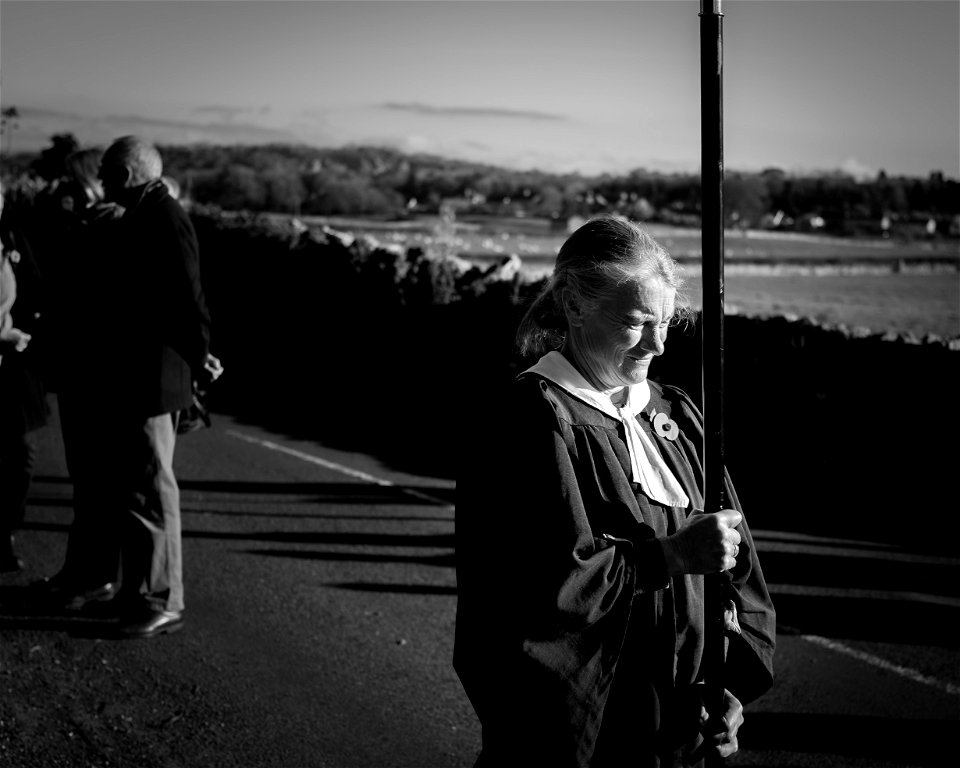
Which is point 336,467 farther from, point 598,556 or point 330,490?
point 598,556

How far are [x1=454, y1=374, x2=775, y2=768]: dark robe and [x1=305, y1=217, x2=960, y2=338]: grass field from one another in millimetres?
16758

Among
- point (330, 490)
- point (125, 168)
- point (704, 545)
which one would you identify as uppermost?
point (125, 168)

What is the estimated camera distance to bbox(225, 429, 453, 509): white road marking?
7.75 metres

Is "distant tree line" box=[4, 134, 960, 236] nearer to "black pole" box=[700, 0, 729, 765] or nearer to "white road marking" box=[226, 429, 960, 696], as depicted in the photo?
"white road marking" box=[226, 429, 960, 696]

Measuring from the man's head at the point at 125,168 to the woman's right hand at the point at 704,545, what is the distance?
3.55 meters

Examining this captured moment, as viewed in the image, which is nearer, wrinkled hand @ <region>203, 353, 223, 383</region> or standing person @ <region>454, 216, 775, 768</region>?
standing person @ <region>454, 216, 775, 768</region>

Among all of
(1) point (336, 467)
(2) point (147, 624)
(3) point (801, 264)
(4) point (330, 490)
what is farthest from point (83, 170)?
(3) point (801, 264)

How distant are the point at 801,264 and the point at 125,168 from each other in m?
30.2

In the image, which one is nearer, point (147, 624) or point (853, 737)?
point (853, 737)

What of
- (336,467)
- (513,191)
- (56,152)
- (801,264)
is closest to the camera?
(336,467)

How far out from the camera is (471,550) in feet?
7.13

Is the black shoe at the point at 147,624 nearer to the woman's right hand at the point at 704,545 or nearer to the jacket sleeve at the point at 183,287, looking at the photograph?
the jacket sleeve at the point at 183,287

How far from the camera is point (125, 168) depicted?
4758 millimetres

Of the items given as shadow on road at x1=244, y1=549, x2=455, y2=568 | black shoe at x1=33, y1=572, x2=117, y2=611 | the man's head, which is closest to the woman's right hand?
the man's head
